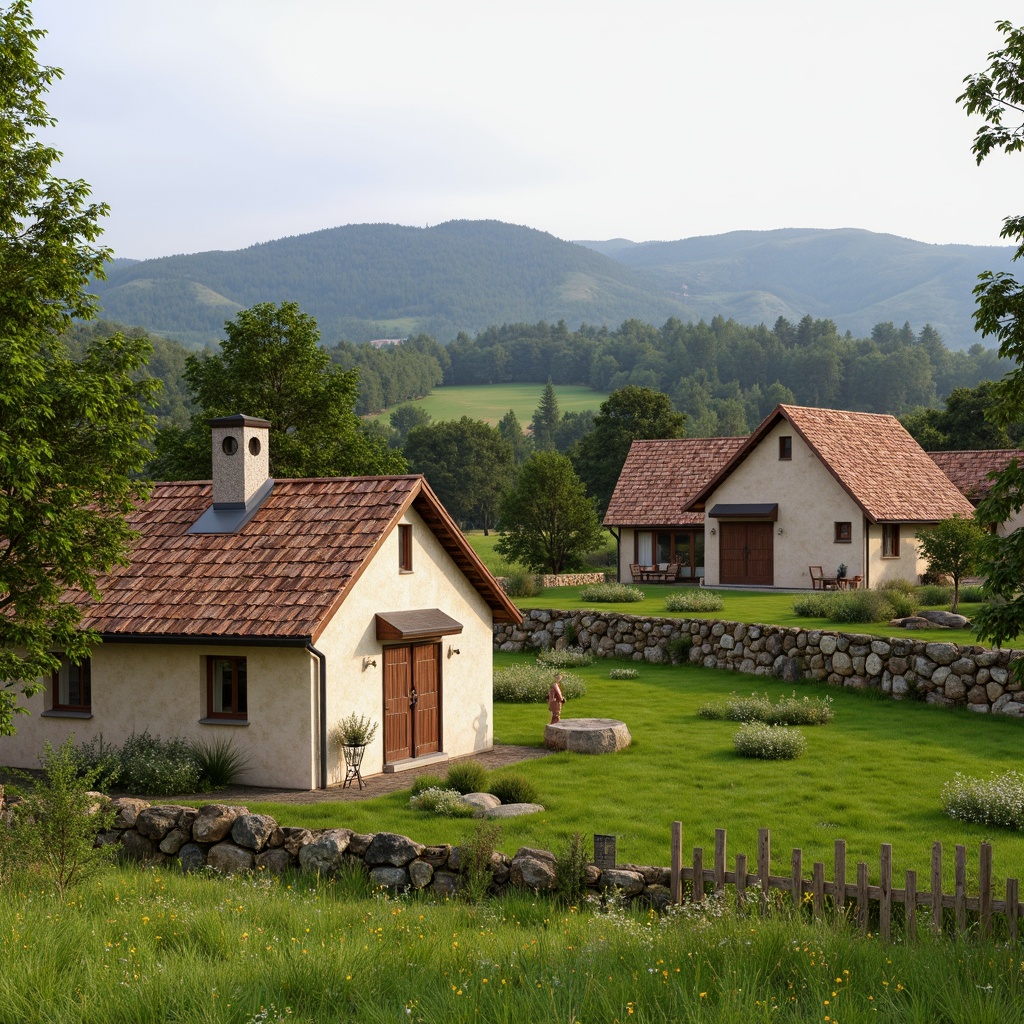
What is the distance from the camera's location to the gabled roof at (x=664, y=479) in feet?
166

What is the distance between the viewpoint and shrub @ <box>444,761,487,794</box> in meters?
18.6

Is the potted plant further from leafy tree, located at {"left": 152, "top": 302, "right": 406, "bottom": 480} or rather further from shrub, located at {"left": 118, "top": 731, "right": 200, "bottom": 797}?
leafy tree, located at {"left": 152, "top": 302, "right": 406, "bottom": 480}

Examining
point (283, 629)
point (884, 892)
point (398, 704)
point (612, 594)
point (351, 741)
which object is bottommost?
point (351, 741)

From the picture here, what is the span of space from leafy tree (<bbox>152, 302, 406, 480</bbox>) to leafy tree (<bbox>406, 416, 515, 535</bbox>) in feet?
198

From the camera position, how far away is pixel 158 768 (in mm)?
18672

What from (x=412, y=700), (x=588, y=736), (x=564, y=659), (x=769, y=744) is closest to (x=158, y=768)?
(x=412, y=700)

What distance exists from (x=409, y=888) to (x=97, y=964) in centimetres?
597

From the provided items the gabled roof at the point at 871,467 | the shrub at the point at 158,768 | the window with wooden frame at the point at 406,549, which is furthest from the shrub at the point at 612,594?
the shrub at the point at 158,768

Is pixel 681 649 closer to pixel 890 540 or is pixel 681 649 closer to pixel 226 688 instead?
pixel 890 540

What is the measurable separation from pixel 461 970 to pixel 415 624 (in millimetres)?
12770

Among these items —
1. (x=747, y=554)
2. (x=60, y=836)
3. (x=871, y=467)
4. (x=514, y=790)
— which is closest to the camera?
(x=60, y=836)

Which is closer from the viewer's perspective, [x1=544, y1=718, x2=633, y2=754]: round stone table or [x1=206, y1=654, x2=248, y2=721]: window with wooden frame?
[x1=206, y1=654, x2=248, y2=721]: window with wooden frame

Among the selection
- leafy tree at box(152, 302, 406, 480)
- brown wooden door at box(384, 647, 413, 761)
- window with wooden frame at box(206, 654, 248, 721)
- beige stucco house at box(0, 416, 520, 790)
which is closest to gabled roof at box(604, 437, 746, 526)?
leafy tree at box(152, 302, 406, 480)

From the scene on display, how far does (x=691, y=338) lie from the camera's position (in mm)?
176000
